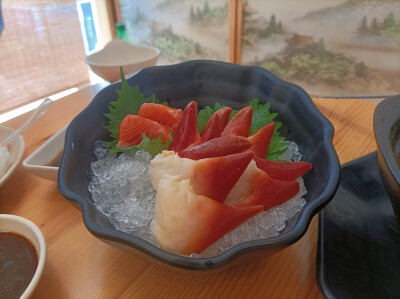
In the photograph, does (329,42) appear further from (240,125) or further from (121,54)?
(240,125)

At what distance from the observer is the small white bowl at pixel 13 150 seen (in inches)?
30.0

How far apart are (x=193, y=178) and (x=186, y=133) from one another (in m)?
0.15

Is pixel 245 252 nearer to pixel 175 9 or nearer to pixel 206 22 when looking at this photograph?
pixel 206 22

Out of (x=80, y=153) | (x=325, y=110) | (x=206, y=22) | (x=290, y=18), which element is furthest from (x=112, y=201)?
(x=206, y=22)

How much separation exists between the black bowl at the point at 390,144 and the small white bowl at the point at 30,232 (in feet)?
1.78

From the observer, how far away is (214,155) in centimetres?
56

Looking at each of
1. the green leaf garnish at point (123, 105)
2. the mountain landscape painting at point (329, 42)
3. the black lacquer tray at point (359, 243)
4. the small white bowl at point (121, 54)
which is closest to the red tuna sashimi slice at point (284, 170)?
the black lacquer tray at point (359, 243)

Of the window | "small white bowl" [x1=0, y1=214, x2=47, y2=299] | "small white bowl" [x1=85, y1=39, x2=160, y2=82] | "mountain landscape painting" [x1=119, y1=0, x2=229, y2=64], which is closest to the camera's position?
"small white bowl" [x1=0, y1=214, x2=47, y2=299]

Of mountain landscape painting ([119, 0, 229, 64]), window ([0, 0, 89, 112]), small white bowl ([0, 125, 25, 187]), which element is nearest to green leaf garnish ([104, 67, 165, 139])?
small white bowl ([0, 125, 25, 187])

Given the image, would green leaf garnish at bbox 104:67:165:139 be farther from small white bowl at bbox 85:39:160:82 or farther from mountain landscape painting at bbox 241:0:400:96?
mountain landscape painting at bbox 241:0:400:96

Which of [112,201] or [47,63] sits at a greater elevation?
[112,201]

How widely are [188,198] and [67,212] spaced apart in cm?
36

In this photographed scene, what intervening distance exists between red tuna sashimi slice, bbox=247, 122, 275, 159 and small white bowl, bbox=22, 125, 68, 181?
444 millimetres

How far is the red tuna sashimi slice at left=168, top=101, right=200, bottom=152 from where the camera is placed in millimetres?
645
